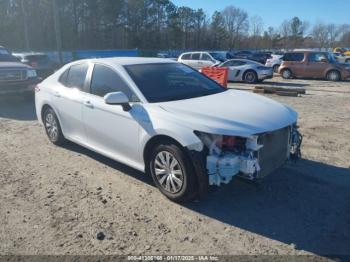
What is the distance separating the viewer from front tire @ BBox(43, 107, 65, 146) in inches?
235

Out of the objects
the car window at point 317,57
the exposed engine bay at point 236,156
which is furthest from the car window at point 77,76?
the car window at point 317,57

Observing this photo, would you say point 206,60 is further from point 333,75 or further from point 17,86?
point 17,86

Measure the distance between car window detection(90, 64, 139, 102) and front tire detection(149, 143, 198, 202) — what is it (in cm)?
82

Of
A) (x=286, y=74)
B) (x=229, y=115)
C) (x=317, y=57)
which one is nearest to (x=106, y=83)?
(x=229, y=115)

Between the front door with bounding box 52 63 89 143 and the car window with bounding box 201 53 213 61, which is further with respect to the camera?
the car window with bounding box 201 53 213 61

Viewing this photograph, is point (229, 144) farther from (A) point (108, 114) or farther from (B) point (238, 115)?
(A) point (108, 114)

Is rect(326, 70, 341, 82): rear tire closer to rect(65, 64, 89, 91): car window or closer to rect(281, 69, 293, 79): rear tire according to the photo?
rect(281, 69, 293, 79): rear tire

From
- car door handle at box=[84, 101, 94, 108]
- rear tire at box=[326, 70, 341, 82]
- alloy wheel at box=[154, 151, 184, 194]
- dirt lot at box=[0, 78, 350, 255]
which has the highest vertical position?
car door handle at box=[84, 101, 94, 108]

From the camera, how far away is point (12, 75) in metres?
10.0

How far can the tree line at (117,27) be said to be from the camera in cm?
5492

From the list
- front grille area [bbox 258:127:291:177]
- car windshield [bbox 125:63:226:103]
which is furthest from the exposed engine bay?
car windshield [bbox 125:63:226:103]

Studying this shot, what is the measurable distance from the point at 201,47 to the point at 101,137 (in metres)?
87.2

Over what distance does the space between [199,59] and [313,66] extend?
6.67m

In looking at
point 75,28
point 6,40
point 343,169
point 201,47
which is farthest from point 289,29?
point 343,169
